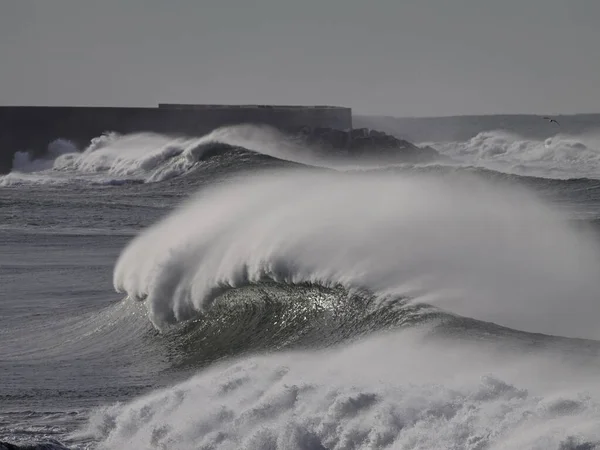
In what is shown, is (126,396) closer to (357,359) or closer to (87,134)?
(357,359)

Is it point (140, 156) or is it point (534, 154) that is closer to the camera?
point (140, 156)

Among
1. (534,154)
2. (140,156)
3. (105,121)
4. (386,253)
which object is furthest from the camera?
(534,154)

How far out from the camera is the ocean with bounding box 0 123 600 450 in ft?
24.9

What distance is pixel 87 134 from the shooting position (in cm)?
5431

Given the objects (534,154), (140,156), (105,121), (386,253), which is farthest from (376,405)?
(534,154)

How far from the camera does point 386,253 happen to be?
12.9 metres

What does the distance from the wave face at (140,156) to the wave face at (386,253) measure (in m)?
24.1

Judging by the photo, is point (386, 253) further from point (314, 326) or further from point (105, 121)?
point (105, 121)

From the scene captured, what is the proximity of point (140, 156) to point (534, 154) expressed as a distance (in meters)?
18.9

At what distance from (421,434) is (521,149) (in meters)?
53.1

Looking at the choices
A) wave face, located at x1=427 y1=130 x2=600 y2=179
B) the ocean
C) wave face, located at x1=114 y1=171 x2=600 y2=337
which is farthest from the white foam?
wave face, located at x1=427 y1=130 x2=600 y2=179

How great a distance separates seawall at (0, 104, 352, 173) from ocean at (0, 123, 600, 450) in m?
30.2

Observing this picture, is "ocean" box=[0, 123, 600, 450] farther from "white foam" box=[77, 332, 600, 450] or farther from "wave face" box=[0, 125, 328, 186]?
"wave face" box=[0, 125, 328, 186]

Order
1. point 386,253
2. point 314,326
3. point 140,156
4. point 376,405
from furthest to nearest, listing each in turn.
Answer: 1. point 140,156
2. point 386,253
3. point 314,326
4. point 376,405
